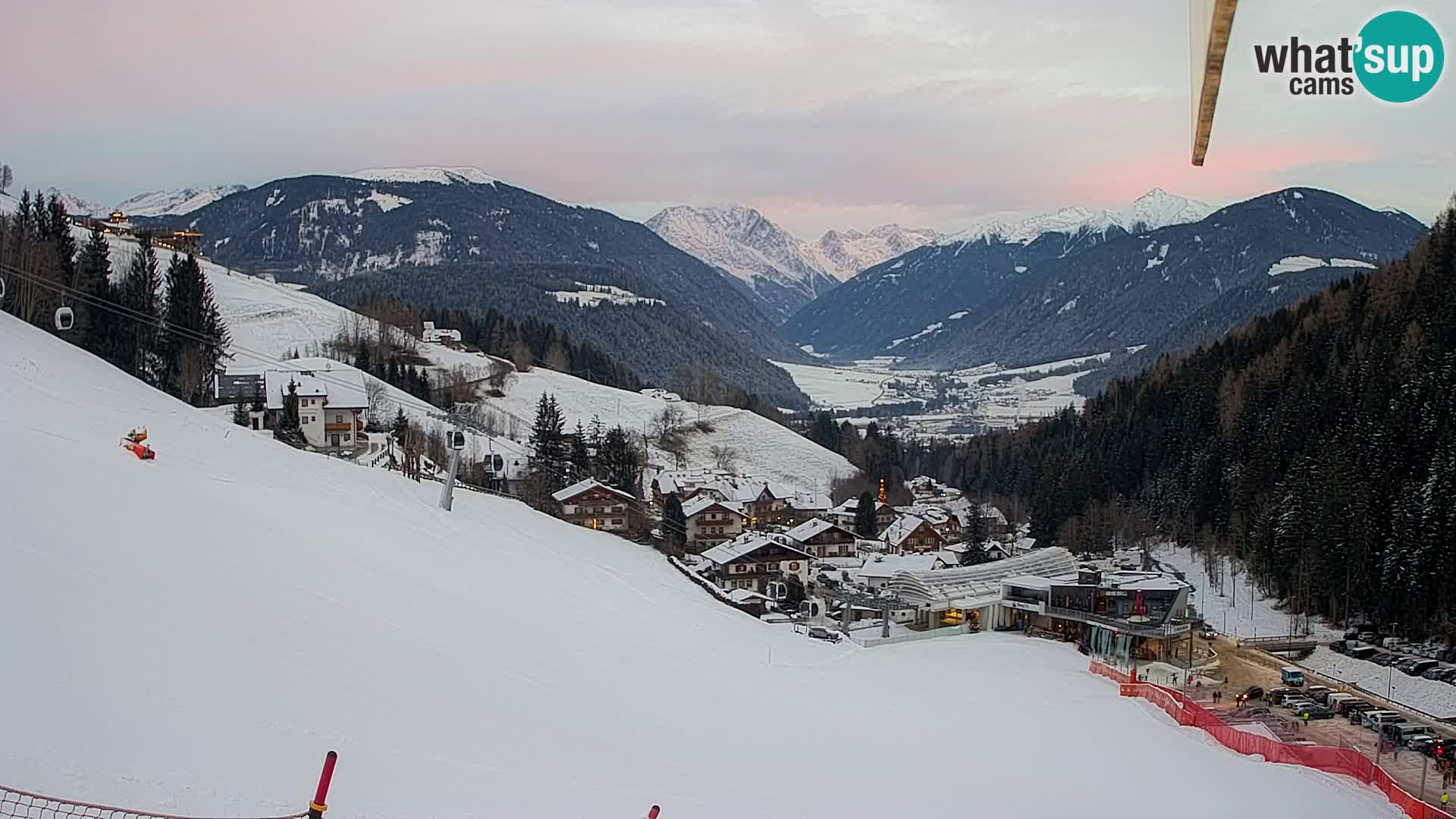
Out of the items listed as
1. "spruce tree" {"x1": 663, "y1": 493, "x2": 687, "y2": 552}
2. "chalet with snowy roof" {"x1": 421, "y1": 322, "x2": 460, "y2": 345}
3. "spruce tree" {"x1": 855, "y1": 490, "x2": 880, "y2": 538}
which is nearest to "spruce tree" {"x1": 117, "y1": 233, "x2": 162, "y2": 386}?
"spruce tree" {"x1": 663, "y1": 493, "x2": 687, "y2": 552}

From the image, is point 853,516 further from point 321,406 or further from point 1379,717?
point 1379,717

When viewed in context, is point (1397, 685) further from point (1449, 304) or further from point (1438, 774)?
point (1449, 304)

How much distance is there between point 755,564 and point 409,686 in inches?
1140

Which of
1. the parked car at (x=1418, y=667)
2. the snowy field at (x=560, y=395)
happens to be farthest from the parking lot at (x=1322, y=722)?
the snowy field at (x=560, y=395)

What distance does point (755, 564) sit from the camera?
124 feet

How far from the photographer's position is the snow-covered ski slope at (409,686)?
6746mm

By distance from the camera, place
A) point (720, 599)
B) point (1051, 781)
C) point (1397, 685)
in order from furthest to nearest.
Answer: point (720, 599) < point (1397, 685) < point (1051, 781)

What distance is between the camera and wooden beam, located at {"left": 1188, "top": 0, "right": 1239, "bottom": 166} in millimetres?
2270

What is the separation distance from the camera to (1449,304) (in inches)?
1436

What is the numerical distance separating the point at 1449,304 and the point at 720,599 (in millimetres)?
28649

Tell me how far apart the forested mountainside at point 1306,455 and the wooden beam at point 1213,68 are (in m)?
28.6

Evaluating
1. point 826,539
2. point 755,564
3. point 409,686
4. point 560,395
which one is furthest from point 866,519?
point 409,686

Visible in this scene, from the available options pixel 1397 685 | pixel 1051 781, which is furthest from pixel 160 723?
pixel 1397 685

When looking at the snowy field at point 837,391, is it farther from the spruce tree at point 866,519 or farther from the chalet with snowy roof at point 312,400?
the chalet with snowy roof at point 312,400
